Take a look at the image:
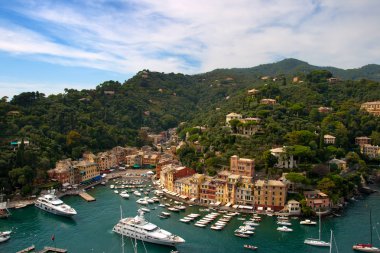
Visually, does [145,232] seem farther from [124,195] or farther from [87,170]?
[87,170]

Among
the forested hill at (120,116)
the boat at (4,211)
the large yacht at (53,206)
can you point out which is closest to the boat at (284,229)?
the forested hill at (120,116)

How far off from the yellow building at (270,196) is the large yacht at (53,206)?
69.0ft

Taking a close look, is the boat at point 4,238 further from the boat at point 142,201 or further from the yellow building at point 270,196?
the yellow building at point 270,196

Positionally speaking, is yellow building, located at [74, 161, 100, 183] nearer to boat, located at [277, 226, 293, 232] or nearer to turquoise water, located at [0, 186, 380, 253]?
turquoise water, located at [0, 186, 380, 253]

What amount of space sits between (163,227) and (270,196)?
13.2 meters

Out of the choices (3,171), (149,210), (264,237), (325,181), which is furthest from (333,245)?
(3,171)

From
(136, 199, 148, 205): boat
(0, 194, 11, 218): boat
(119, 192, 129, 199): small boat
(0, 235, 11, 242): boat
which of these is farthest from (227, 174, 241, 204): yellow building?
(0, 194, 11, 218): boat

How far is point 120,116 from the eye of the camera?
89.6 m

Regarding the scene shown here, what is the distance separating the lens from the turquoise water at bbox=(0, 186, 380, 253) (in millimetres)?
32200

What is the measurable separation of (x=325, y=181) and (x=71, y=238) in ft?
97.8

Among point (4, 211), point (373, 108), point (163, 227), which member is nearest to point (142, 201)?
point (163, 227)

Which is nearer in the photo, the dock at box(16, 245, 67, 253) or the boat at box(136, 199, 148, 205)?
the dock at box(16, 245, 67, 253)

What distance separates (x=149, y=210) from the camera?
41812 millimetres

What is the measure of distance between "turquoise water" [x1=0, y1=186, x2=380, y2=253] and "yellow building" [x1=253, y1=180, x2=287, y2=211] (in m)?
2.59
